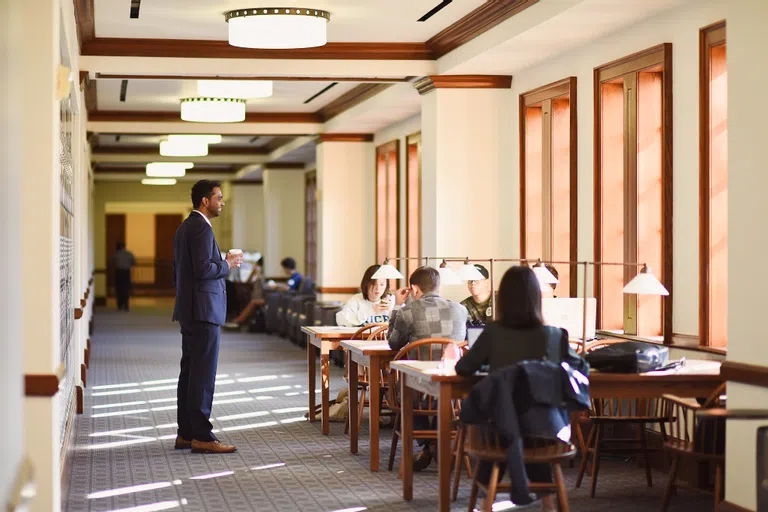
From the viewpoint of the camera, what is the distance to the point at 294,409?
33.6ft

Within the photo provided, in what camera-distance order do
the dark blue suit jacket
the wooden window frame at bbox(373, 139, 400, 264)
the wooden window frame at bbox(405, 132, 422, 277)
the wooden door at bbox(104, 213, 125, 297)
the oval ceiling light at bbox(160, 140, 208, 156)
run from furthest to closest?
1. the wooden door at bbox(104, 213, 125, 297)
2. the oval ceiling light at bbox(160, 140, 208, 156)
3. the wooden window frame at bbox(373, 139, 400, 264)
4. the wooden window frame at bbox(405, 132, 422, 277)
5. the dark blue suit jacket

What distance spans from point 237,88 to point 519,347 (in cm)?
680

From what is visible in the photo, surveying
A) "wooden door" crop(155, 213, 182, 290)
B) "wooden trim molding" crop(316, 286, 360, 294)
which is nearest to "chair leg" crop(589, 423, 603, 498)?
"wooden trim molding" crop(316, 286, 360, 294)

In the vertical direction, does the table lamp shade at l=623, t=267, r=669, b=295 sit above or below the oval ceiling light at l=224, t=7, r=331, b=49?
below

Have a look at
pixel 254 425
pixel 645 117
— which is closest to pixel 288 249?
pixel 254 425

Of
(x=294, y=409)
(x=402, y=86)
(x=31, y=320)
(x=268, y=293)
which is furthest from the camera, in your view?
(x=268, y=293)

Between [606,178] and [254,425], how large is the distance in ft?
10.8

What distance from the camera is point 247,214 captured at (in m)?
26.3

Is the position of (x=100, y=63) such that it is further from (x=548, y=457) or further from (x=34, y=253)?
(x=548, y=457)

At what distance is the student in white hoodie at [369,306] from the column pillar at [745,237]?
4286mm

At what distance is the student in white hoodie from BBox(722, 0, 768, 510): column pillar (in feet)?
14.1

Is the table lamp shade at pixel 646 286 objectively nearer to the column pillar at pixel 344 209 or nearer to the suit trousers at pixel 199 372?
the suit trousers at pixel 199 372

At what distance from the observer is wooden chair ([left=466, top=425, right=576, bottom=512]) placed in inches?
208

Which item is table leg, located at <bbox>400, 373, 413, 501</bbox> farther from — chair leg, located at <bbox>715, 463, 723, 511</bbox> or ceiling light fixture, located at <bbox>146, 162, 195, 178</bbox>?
ceiling light fixture, located at <bbox>146, 162, 195, 178</bbox>
